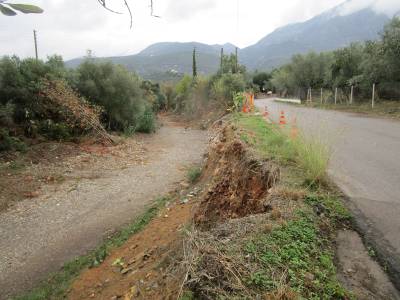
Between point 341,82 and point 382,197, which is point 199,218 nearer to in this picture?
point 382,197

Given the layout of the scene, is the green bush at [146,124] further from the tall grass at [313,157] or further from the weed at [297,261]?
the weed at [297,261]

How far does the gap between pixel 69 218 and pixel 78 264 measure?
2657 mm

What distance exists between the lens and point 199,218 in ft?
18.7

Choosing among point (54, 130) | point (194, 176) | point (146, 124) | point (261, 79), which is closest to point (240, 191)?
point (194, 176)

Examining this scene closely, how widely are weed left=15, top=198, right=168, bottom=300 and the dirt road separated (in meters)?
0.31

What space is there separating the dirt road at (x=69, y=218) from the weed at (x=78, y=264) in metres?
0.31

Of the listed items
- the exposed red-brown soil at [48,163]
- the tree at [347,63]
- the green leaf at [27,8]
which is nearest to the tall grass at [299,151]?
the green leaf at [27,8]

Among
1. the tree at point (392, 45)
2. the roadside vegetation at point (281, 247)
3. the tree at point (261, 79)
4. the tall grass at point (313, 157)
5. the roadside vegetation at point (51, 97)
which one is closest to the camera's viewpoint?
the roadside vegetation at point (281, 247)

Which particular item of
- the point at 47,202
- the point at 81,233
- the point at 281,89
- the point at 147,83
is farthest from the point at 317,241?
the point at 281,89

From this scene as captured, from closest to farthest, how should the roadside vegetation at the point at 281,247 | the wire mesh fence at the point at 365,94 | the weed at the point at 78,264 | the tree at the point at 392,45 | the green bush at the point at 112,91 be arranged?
the roadside vegetation at the point at 281,247 < the weed at the point at 78,264 < the tree at the point at 392,45 < the green bush at the point at 112,91 < the wire mesh fence at the point at 365,94

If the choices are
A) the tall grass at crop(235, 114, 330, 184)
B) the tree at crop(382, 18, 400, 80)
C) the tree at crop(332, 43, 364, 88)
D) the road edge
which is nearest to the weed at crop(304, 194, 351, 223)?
the road edge

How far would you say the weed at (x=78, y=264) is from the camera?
216 inches

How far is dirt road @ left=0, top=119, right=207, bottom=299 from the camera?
6672 mm

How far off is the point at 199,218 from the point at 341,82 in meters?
24.9
